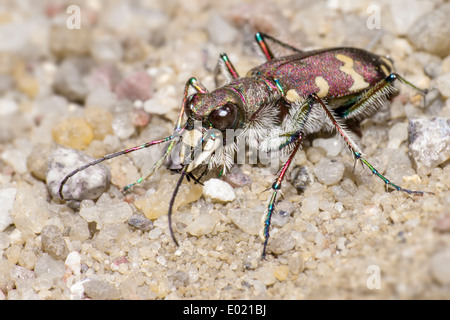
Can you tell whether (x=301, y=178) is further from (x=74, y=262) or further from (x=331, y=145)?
(x=74, y=262)

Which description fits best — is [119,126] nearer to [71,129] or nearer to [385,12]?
[71,129]

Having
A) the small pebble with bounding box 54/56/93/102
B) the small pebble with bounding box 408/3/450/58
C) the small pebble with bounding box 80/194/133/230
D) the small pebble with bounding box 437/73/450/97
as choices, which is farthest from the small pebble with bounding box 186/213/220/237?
the small pebble with bounding box 408/3/450/58

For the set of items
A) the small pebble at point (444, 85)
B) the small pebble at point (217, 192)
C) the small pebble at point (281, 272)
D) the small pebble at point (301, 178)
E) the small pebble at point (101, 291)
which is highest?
the small pebble at point (444, 85)

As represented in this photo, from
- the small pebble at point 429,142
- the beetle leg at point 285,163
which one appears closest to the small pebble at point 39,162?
the beetle leg at point 285,163

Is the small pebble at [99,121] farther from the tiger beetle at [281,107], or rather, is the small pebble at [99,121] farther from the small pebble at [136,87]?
the tiger beetle at [281,107]

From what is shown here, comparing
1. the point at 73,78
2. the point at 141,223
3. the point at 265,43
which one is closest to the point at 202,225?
the point at 141,223

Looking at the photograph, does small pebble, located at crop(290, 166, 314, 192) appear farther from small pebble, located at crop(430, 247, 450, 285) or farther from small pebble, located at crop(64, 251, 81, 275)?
small pebble, located at crop(64, 251, 81, 275)

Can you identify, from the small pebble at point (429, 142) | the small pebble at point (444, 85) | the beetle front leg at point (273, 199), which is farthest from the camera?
the small pebble at point (444, 85)
